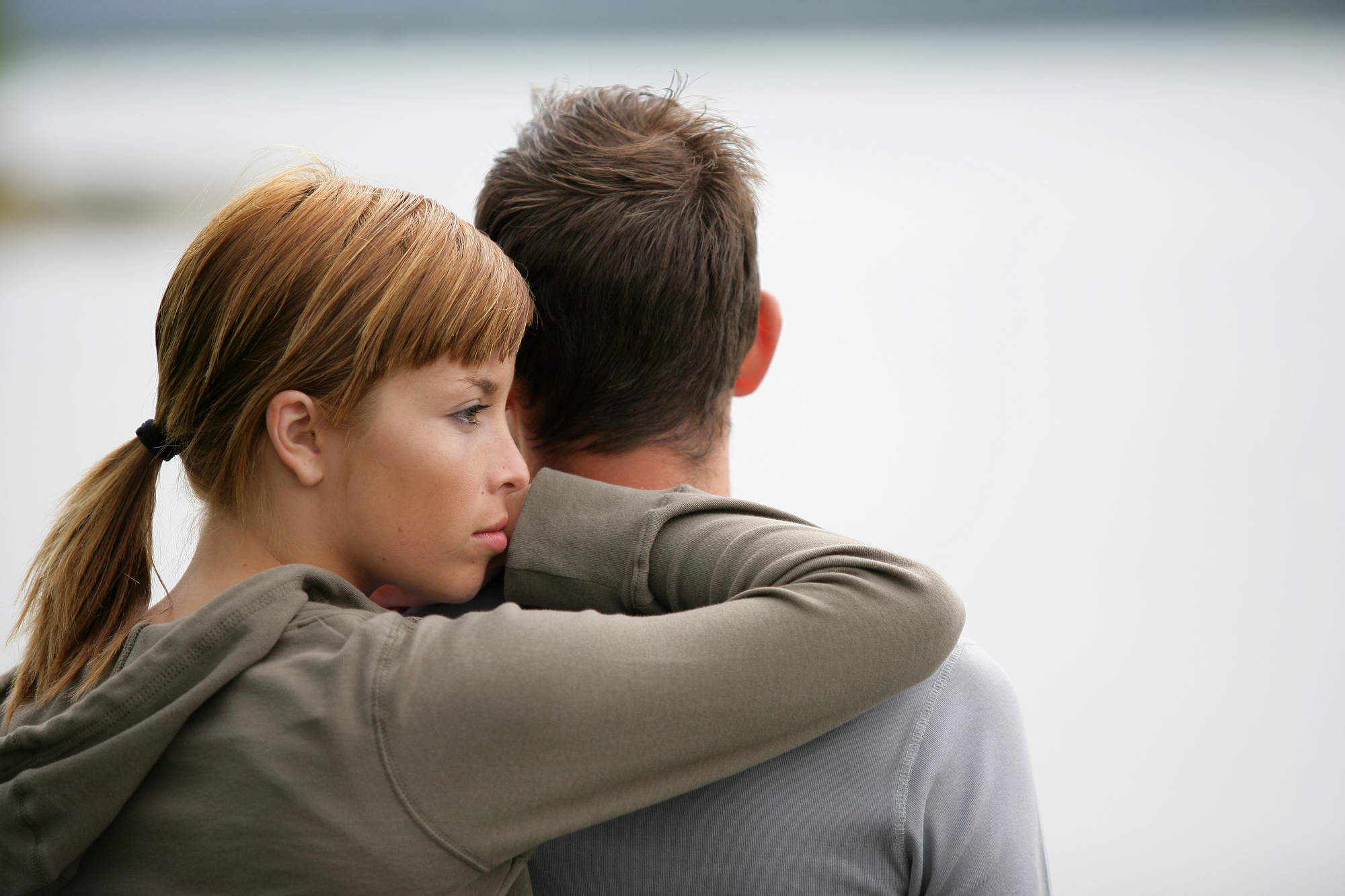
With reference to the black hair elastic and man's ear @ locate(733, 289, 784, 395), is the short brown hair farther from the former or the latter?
the black hair elastic

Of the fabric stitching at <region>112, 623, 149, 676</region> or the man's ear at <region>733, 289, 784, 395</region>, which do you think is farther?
the man's ear at <region>733, 289, 784, 395</region>

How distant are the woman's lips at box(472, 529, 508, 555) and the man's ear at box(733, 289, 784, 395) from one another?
1.12 feet

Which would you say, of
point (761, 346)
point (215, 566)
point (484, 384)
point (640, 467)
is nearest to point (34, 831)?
point (215, 566)

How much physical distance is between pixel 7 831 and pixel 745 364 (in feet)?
2.47

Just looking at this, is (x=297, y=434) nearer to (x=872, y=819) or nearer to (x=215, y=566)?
(x=215, y=566)

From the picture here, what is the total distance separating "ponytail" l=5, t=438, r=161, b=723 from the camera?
746 mm

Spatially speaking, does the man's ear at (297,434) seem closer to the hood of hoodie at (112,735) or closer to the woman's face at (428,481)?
the woman's face at (428,481)

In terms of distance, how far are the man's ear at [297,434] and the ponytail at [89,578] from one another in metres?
0.15

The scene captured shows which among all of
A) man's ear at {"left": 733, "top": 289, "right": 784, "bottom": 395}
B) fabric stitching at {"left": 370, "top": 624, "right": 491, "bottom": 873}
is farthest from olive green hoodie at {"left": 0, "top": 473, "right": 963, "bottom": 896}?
man's ear at {"left": 733, "top": 289, "right": 784, "bottom": 395}

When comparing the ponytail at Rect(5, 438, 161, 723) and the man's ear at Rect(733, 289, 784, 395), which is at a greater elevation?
the man's ear at Rect(733, 289, 784, 395)

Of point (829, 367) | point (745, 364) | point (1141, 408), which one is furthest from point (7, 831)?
point (1141, 408)

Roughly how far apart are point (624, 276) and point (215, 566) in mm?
431

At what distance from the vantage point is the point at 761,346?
3.51 ft

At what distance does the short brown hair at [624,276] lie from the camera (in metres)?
0.92
